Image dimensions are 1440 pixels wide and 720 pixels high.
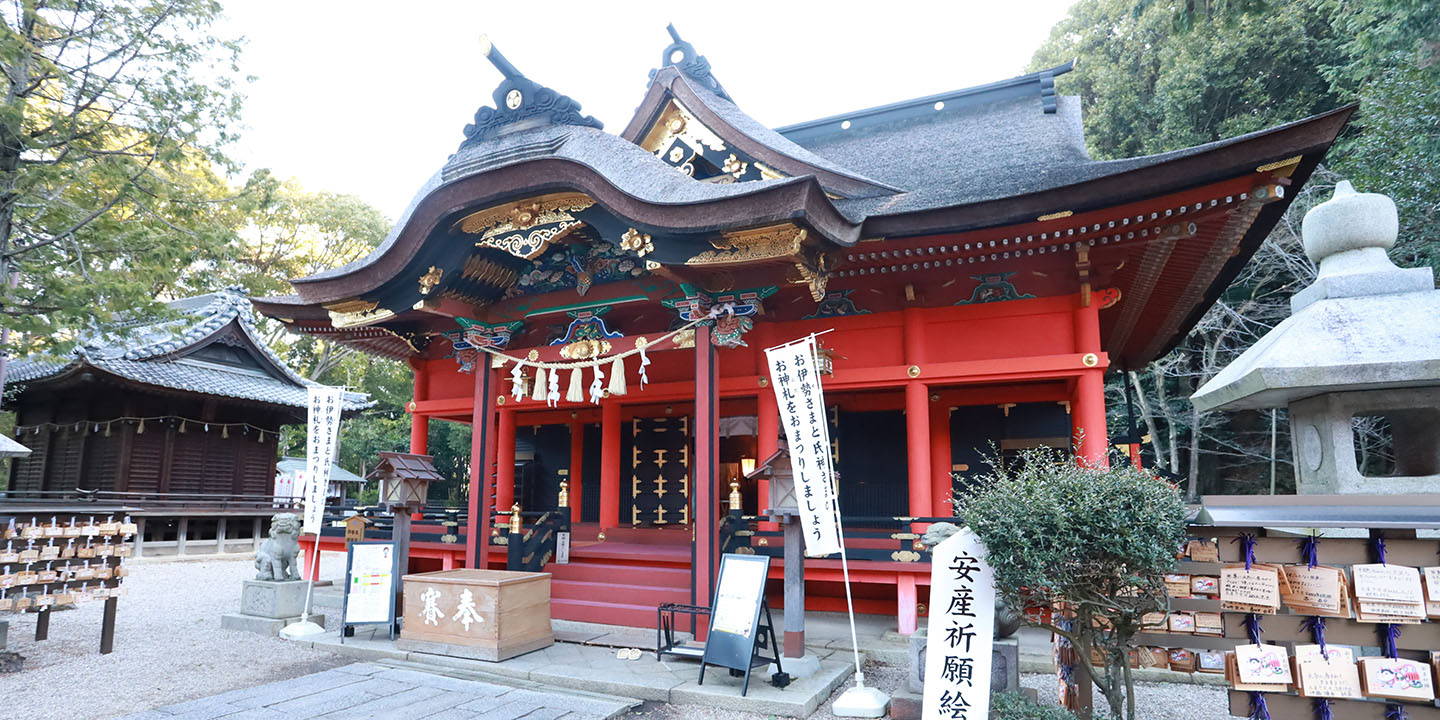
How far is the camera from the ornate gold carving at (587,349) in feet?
26.8

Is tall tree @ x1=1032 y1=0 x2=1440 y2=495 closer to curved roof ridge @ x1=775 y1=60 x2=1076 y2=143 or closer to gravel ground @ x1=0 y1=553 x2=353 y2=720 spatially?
curved roof ridge @ x1=775 y1=60 x2=1076 y2=143

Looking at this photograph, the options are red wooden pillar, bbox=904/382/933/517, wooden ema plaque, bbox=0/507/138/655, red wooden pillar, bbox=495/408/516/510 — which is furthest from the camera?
red wooden pillar, bbox=495/408/516/510

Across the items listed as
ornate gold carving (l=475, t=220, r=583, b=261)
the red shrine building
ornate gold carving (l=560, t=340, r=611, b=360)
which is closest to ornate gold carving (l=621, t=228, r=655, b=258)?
the red shrine building

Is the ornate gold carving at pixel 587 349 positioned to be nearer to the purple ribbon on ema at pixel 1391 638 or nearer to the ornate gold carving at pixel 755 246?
the ornate gold carving at pixel 755 246

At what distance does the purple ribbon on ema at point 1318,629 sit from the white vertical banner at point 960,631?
1792 millimetres

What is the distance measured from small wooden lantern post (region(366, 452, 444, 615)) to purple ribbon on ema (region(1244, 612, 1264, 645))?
7285 millimetres

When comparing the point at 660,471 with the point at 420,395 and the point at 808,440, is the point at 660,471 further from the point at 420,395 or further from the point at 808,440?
the point at 808,440

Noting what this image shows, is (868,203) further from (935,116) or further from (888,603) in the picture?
(935,116)

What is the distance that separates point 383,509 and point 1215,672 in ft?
31.3

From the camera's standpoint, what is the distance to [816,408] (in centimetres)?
608

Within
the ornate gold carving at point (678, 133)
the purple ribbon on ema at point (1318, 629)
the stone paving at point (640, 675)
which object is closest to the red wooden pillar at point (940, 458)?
the stone paving at point (640, 675)

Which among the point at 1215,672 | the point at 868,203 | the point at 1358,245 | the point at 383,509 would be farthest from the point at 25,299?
the point at 1358,245

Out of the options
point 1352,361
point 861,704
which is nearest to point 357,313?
point 861,704

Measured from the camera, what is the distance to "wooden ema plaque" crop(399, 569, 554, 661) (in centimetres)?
657
